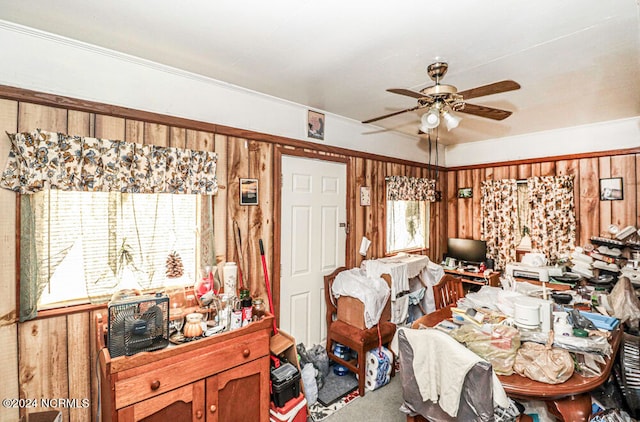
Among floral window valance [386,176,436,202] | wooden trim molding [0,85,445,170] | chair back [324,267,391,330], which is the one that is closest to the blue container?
chair back [324,267,391,330]

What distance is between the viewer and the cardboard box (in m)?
2.76

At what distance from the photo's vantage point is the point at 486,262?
14.2 feet

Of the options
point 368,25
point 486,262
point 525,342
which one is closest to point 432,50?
point 368,25

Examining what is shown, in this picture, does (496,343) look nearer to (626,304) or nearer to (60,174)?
(626,304)

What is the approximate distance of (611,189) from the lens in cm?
347

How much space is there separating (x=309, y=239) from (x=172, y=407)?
5.85ft

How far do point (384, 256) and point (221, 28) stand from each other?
3068 millimetres

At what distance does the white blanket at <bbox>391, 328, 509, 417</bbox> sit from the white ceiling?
1706 millimetres

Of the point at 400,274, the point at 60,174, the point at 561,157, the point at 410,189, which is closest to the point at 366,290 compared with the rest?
the point at 400,274

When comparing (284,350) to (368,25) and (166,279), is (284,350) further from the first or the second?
(368,25)

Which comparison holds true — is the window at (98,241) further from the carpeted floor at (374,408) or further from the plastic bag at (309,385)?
the carpeted floor at (374,408)

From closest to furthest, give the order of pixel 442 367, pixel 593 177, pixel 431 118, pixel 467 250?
pixel 442 367 < pixel 431 118 < pixel 593 177 < pixel 467 250

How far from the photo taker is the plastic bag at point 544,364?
1.42 m

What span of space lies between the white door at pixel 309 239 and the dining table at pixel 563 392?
1886mm
